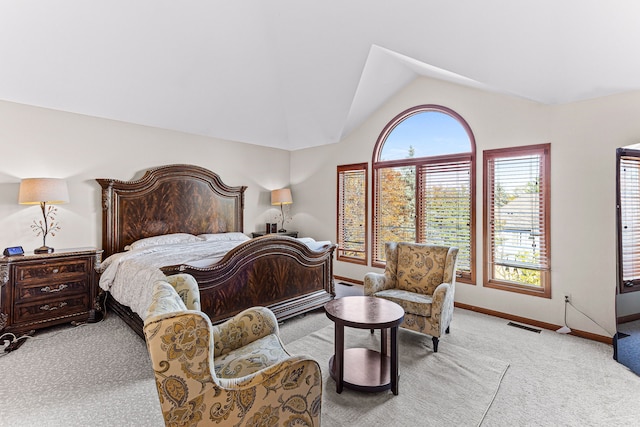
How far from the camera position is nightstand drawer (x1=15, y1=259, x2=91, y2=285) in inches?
123

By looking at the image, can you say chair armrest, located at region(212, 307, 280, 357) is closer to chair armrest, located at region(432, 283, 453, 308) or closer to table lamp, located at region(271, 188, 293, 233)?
chair armrest, located at region(432, 283, 453, 308)

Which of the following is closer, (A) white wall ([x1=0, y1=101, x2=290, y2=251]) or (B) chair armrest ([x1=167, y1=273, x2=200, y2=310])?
(B) chair armrest ([x1=167, y1=273, x2=200, y2=310])

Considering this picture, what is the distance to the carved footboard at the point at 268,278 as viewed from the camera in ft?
9.59

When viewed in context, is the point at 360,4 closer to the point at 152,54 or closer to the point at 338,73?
the point at 338,73

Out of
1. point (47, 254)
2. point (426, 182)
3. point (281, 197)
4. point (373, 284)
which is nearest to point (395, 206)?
point (426, 182)

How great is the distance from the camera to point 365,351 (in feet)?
8.91

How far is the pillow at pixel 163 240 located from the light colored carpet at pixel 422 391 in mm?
2388

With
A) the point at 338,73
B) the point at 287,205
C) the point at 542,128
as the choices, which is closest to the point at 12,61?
the point at 338,73

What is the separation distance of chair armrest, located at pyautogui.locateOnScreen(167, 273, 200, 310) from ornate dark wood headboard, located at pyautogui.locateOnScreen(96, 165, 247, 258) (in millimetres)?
2657

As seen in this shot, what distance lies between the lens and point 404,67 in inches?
166

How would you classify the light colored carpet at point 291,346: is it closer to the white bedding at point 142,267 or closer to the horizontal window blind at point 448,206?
the white bedding at point 142,267

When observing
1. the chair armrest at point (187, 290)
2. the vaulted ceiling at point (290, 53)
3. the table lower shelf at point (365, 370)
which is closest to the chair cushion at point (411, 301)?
the table lower shelf at point (365, 370)

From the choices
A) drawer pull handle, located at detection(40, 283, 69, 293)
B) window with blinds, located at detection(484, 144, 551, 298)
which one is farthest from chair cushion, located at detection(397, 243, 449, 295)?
drawer pull handle, located at detection(40, 283, 69, 293)

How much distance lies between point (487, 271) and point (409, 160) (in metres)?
1.88
